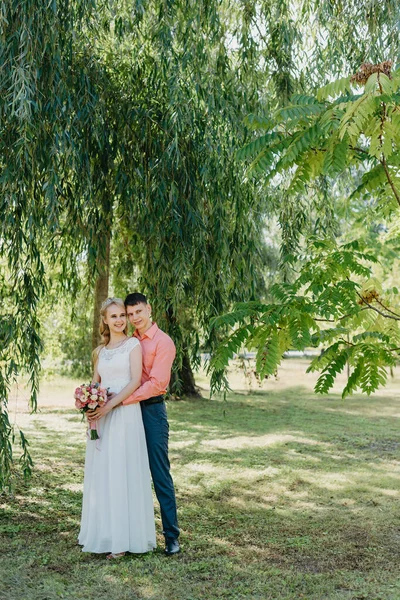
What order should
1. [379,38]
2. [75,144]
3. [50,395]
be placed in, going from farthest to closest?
[50,395]
[379,38]
[75,144]

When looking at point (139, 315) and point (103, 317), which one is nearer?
point (139, 315)

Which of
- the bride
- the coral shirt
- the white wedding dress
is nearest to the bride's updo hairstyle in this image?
the bride

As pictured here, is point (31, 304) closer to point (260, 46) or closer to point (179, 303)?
point (179, 303)

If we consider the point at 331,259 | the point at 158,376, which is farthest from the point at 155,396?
the point at 331,259

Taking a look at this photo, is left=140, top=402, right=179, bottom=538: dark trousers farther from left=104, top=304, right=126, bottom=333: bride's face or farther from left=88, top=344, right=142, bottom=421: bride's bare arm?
left=104, top=304, right=126, bottom=333: bride's face

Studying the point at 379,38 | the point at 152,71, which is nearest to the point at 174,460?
the point at 152,71

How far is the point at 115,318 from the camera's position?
525 cm

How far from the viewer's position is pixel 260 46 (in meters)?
6.41

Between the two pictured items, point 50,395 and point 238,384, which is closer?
point 50,395

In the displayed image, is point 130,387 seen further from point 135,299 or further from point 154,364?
point 135,299

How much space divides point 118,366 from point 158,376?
32 cm

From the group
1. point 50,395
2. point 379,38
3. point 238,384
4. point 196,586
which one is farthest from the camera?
point 238,384

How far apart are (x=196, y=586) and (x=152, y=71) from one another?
4109 millimetres

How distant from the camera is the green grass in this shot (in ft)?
15.4
